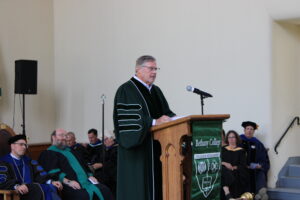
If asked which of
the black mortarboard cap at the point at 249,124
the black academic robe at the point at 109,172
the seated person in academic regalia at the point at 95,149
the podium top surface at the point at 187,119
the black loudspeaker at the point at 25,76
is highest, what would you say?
the black loudspeaker at the point at 25,76

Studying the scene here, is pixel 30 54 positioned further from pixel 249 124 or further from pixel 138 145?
pixel 138 145

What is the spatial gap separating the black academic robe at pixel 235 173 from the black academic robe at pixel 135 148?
11.0 feet

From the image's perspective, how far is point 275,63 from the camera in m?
7.81

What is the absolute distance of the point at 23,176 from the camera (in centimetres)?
616

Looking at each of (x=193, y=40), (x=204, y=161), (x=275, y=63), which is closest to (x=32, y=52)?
(x=193, y=40)

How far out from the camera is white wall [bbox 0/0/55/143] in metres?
8.97

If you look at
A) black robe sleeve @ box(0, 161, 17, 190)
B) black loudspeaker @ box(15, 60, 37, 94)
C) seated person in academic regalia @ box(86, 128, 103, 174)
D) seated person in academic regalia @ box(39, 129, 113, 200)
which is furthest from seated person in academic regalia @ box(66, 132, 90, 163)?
black robe sleeve @ box(0, 161, 17, 190)

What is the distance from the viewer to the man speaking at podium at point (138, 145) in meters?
3.70

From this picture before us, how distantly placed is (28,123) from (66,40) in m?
1.77

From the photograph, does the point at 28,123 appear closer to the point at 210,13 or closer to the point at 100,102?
the point at 100,102

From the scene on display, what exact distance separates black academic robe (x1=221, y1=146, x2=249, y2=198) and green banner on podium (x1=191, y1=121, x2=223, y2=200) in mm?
3311

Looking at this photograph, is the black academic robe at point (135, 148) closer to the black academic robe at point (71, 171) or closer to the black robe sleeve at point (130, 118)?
the black robe sleeve at point (130, 118)

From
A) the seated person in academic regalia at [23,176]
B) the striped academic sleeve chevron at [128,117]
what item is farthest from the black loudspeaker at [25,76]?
the striped academic sleeve chevron at [128,117]

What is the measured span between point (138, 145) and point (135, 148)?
12 cm
